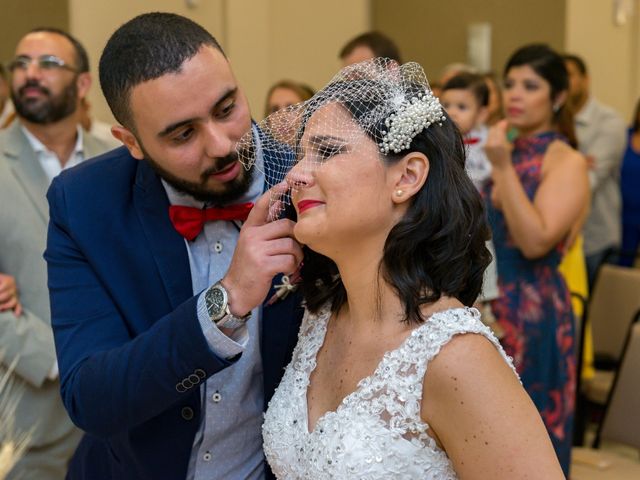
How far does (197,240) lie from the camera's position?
2250 mm

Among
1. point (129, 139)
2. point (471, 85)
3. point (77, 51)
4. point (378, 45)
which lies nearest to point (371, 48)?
point (378, 45)

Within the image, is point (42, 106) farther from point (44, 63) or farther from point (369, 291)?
point (369, 291)

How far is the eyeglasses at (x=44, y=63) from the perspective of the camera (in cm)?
437

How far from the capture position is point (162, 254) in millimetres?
2174

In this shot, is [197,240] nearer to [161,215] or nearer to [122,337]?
[161,215]

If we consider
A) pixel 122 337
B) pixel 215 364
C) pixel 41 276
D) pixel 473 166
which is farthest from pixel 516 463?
pixel 473 166

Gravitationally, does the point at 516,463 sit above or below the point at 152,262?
below

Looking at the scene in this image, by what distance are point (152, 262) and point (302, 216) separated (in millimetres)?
420

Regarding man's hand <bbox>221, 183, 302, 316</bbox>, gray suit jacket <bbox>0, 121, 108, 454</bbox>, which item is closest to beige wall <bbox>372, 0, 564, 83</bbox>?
gray suit jacket <bbox>0, 121, 108, 454</bbox>

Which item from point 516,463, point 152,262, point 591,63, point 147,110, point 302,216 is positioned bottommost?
point 591,63

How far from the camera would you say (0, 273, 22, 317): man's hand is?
364 centimetres

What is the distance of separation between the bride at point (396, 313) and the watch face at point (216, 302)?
0.19 meters

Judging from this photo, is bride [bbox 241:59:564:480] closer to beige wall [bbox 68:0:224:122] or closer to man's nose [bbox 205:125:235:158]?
man's nose [bbox 205:125:235:158]

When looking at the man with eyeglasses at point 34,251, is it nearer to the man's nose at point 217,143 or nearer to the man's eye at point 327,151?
the man's nose at point 217,143
